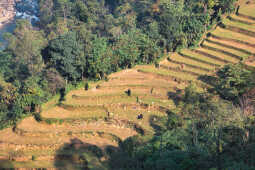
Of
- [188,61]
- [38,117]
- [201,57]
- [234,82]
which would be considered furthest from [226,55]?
[38,117]

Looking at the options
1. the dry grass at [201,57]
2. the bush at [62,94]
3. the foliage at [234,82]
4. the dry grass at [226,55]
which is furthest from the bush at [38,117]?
the dry grass at [226,55]

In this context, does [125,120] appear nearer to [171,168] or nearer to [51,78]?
[51,78]

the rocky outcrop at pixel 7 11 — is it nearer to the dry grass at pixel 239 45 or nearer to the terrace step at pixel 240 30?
the terrace step at pixel 240 30

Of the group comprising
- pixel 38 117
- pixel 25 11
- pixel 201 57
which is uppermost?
pixel 201 57

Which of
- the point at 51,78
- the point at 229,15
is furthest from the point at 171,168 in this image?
the point at 229,15

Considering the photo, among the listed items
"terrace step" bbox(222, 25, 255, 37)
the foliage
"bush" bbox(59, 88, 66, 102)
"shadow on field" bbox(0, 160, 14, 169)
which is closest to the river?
"bush" bbox(59, 88, 66, 102)

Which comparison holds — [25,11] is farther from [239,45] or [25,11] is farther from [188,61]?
[239,45]

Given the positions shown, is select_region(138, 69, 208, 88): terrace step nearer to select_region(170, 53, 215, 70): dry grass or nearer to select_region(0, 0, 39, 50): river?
select_region(170, 53, 215, 70): dry grass
